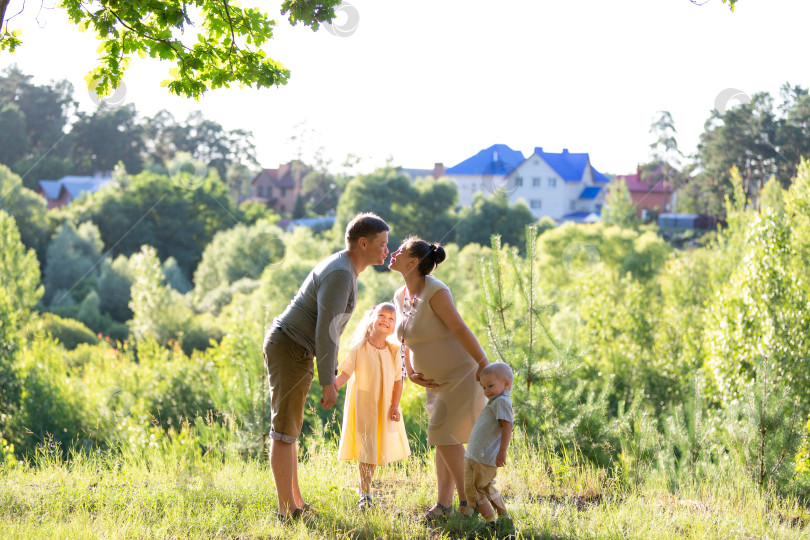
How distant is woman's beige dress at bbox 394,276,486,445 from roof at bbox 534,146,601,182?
51210 mm

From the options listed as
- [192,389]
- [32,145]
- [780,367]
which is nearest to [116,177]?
[32,145]

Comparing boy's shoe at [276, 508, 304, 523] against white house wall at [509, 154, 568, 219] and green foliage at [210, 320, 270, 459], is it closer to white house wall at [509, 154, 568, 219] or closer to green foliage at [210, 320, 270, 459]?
green foliage at [210, 320, 270, 459]

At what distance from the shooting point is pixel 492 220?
151 ft

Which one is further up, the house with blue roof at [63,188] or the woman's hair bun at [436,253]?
the house with blue roof at [63,188]

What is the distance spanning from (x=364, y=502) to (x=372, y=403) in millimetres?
536

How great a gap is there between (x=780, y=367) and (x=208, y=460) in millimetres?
8475

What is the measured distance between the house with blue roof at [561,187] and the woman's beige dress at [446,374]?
48.2m

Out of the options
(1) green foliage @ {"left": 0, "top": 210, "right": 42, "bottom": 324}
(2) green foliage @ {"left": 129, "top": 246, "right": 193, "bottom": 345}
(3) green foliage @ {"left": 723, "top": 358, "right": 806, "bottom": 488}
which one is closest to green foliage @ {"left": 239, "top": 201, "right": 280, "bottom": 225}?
(2) green foliage @ {"left": 129, "top": 246, "right": 193, "bottom": 345}

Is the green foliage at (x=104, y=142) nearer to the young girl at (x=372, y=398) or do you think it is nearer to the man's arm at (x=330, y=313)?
the young girl at (x=372, y=398)

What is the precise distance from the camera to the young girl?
4070 millimetres

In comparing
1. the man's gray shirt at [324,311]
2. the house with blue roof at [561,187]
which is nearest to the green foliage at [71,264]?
the house with blue roof at [561,187]

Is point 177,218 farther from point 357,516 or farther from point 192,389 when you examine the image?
point 357,516

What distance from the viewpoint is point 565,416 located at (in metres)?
5.71

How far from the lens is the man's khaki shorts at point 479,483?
11.7 ft
